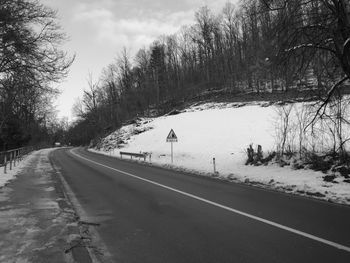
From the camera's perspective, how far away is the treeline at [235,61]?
13.7 m

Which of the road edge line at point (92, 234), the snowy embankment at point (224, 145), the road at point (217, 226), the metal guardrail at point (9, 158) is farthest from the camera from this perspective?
the metal guardrail at point (9, 158)

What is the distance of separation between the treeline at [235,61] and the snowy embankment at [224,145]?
425 cm

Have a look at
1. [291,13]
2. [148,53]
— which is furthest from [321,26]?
[148,53]

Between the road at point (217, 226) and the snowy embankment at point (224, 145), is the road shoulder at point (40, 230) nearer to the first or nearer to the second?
the road at point (217, 226)

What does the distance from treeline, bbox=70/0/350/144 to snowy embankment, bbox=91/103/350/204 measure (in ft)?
13.9

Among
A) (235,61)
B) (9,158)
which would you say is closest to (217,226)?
(9,158)

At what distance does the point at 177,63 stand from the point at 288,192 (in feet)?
263

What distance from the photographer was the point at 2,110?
34.2 metres

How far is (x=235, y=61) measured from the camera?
234ft

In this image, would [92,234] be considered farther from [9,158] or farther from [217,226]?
[9,158]

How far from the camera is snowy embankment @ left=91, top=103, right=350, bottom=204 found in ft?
47.5

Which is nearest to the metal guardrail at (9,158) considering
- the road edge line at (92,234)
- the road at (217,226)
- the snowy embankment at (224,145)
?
the snowy embankment at (224,145)

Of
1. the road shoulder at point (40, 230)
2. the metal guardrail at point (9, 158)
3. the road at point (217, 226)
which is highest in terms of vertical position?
the metal guardrail at point (9, 158)

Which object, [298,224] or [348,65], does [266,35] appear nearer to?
[348,65]
